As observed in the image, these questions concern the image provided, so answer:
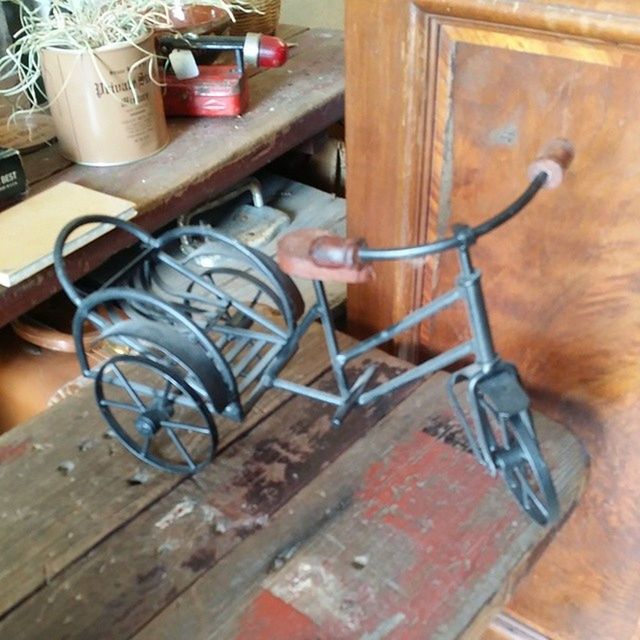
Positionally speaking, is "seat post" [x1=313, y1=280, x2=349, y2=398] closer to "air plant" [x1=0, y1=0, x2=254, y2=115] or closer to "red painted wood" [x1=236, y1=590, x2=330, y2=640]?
"red painted wood" [x1=236, y1=590, x2=330, y2=640]

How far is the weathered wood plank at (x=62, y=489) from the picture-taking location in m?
0.71

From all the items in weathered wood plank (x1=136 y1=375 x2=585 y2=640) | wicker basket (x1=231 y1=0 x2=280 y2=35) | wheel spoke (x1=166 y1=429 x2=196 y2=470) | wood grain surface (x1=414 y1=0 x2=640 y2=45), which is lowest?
weathered wood plank (x1=136 y1=375 x2=585 y2=640)

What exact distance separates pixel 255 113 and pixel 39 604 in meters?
0.76

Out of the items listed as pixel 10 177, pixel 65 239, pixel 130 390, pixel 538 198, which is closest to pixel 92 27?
pixel 10 177

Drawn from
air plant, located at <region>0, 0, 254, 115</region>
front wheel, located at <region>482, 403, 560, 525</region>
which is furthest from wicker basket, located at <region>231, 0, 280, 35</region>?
front wheel, located at <region>482, 403, 560, 525</region>

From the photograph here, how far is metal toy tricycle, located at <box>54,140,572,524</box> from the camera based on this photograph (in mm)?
647

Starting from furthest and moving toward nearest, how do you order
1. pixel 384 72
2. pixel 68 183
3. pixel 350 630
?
pixel 68 183 < pixel 384 72 < pixel 350 630

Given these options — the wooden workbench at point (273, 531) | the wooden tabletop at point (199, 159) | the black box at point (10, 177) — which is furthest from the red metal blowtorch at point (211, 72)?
the wooden workbench at point (273, 531)

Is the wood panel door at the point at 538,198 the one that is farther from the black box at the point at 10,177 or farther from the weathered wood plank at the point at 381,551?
the black box at the point at 10,177

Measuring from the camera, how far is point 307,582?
2.22 ft

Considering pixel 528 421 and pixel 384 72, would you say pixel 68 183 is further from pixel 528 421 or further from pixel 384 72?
pixel 528 421

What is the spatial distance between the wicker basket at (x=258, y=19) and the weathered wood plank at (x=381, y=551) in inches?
31.4

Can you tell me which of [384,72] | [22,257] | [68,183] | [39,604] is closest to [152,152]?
[68,183]

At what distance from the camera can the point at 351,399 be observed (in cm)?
82
